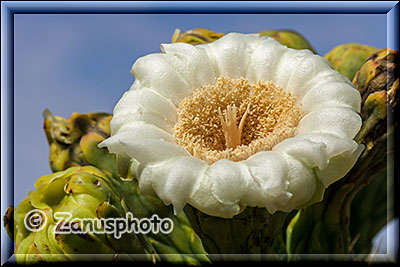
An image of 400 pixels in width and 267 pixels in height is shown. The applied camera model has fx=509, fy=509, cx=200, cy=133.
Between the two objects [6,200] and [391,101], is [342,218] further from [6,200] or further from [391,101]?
[6,200]

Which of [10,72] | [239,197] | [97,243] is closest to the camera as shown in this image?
[239,197]

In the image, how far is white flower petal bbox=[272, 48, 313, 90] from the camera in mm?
739

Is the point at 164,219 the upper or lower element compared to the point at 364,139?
lower

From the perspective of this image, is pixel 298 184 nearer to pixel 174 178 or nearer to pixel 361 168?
pixel 174 178

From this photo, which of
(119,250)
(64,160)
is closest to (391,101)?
(119,250)

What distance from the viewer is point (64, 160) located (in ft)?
3.09

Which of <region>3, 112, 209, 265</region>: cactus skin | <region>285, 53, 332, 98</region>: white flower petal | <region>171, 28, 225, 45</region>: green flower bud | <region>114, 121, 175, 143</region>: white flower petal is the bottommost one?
<region>3, 112, 209, 265</region>: cactus skin

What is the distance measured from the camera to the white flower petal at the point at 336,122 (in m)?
0.63

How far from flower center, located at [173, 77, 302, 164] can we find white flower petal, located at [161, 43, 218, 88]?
1 centimetres

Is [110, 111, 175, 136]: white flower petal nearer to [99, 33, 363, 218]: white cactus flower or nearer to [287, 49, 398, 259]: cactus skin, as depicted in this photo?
[99, 33, 363, 218]: white cactus flower

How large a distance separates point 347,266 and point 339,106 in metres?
0.32

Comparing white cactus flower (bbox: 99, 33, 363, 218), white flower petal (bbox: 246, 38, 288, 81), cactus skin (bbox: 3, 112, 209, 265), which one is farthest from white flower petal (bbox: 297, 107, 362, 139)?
cactus skin (bbox: 3, 112, 209, 265)

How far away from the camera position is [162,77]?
2.41 ft

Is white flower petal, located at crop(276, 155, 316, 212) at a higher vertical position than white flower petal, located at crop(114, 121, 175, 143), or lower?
lower
